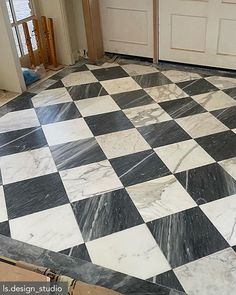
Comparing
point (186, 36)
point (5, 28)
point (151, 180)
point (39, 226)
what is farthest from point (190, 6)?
point (39, 226)

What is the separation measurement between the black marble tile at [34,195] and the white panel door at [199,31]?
1.86m

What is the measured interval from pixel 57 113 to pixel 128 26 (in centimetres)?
127

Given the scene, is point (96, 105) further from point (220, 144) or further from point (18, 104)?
point (220, 144)

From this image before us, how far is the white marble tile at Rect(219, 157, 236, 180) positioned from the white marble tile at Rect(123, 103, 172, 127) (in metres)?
0.62

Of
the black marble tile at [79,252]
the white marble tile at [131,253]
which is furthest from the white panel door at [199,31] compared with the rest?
the black marble tile at [79,252]

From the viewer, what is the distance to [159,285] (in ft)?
4.97

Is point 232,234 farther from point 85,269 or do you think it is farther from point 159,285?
point 85,269

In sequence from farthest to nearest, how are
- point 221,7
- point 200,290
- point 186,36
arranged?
1. point 186,36
2. point 221,7
3. point 200,290

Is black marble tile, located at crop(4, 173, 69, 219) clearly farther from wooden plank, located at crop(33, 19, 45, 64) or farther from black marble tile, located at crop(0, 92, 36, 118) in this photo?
wooden plank, located at crop(33, 19, 45, 64)

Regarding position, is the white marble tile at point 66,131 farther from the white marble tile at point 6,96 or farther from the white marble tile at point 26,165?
the white marble tile at point 6,96

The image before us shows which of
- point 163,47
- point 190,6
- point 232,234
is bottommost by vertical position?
point 232,234

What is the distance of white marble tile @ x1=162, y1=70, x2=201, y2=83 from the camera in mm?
3184

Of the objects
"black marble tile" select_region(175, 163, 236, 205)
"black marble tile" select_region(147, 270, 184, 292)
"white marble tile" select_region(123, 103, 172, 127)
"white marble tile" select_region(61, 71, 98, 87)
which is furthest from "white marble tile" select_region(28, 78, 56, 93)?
"black marble tile" select_region(147, 270, 184, 292)

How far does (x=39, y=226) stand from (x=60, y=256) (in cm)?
23
